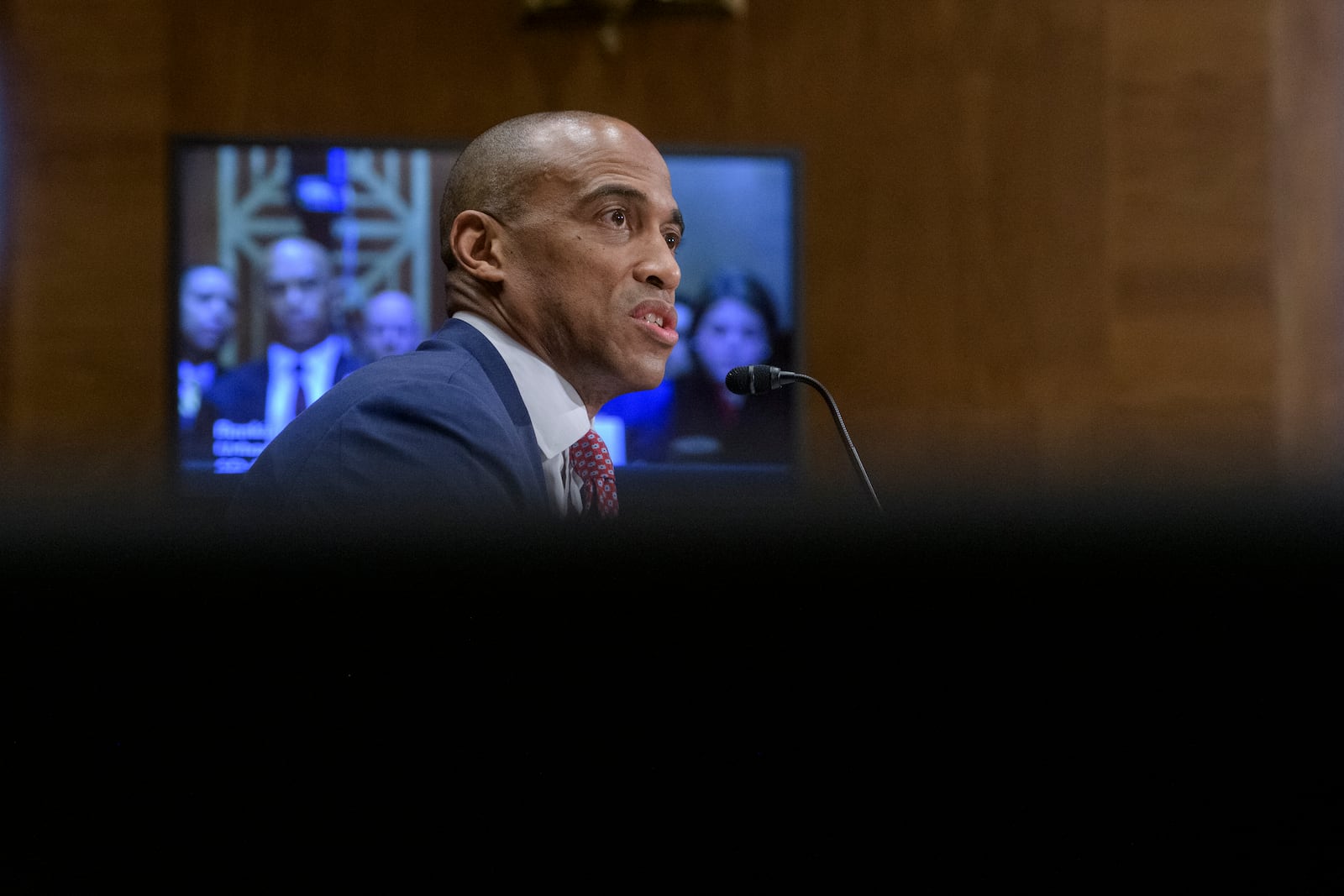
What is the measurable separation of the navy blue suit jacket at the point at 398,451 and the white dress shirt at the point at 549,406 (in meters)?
0.16

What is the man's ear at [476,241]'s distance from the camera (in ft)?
4.48

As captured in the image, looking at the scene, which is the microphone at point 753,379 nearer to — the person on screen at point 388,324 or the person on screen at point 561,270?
the person on screen at point 561,270

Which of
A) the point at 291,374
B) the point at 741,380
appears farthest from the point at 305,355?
the point at 741,380

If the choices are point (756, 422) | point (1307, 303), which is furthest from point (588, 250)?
point (1307, 303)

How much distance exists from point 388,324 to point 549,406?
5.56 feet

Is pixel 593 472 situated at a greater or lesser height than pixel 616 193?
lesser

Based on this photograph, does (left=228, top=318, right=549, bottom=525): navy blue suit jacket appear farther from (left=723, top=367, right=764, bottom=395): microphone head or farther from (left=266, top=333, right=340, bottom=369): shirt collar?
(left=266, top=333, right=340, bottom=369): shirt collar

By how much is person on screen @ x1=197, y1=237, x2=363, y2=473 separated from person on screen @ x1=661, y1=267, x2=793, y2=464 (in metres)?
0.74

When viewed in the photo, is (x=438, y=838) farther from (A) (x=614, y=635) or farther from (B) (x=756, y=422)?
(B) (x=756, y=422)

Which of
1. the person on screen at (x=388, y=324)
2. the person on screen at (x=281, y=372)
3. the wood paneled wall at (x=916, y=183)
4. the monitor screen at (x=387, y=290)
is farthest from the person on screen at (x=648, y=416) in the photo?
the person on screen at (x=281, y=372)

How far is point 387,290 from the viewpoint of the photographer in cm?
294

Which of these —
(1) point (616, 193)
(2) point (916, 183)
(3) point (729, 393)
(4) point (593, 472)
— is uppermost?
(2) point (916, 183)

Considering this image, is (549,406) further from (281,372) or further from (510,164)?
(281,372)

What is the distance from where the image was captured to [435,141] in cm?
304
